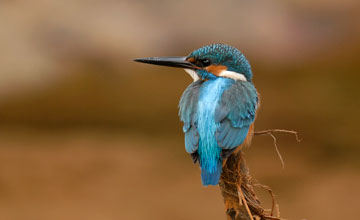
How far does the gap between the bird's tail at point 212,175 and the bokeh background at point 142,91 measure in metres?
4.01

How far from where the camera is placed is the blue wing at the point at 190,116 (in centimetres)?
279

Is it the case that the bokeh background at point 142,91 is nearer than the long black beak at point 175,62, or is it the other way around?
the long black beak at point 175,62

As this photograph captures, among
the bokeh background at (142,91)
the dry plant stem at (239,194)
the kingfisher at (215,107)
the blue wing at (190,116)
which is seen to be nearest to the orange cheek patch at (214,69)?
the kingfisher at (215,107)

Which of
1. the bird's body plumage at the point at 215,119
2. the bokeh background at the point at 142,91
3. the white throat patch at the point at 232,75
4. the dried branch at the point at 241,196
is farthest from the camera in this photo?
the bokeh background at the point at 142,91

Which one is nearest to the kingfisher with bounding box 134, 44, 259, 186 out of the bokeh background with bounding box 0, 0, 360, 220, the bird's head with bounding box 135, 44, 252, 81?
the bird's head with bounding box 135, 44, 252, 81

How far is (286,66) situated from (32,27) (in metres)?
2.84

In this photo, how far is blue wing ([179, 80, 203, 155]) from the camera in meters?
2.79

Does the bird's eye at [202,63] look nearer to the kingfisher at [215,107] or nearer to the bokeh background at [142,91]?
the kingfisher at [215,107]

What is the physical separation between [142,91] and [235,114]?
13.6 ft

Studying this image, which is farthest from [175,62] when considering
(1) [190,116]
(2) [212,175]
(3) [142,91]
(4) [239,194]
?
(3) [142,91]

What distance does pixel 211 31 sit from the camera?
705 cm

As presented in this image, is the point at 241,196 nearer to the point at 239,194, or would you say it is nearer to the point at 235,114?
the point at 239,194

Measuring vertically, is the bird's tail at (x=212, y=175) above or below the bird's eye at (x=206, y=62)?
below

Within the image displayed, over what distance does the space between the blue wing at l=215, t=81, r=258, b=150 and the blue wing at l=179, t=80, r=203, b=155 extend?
0.33ft
